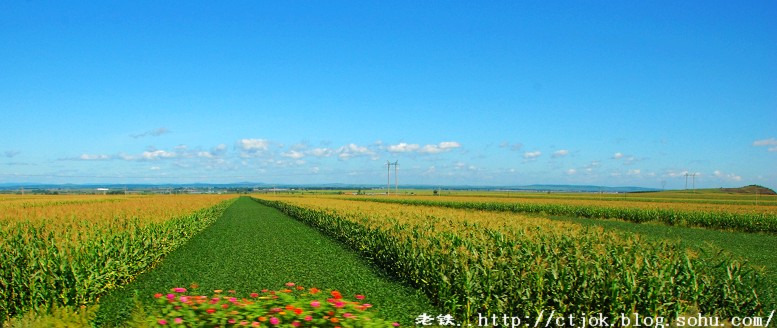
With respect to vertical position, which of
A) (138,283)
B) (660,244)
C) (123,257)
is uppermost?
(660,244)

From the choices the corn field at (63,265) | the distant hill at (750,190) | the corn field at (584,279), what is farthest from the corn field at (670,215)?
the distant hill at (750,190)

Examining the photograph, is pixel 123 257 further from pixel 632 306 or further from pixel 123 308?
pixel 632 306

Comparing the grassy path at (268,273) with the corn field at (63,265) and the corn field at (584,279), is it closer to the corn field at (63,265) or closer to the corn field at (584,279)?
the corn field at (63,265)

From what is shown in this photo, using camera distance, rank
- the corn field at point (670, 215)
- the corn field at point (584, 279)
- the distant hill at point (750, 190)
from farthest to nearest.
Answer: the distant hill at point (750, 190), the corn field at point (670, 215), the corn field at point (584, 279)

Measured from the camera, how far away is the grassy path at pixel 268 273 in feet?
36.4

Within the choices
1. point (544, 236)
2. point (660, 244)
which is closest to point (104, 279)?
point (544, 236)

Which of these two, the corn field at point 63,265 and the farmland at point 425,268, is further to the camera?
the corn field at point 63,265

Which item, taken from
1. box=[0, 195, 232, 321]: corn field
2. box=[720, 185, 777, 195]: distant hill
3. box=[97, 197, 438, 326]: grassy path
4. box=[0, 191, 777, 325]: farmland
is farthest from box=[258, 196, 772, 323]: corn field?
box=[720, 185, 777, 195]: distant hill

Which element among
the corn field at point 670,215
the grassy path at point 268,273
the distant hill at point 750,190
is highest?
the distant hill at point 750,190

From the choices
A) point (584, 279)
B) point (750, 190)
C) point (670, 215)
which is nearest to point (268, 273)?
point (584, 279)

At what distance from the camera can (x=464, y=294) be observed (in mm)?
9375

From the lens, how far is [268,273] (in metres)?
14.8

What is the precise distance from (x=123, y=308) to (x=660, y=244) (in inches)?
461

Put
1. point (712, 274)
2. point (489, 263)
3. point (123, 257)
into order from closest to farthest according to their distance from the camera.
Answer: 1. point (712, 274)
2. point (489, 263)
3. point (123, 257)
